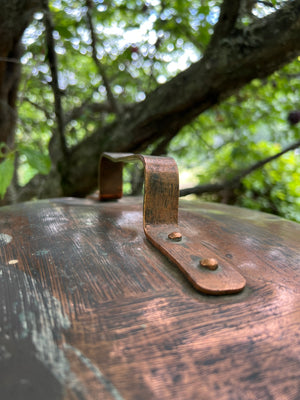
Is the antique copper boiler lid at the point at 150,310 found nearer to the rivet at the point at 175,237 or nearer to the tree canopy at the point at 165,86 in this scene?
the rivet at the point at 175,237

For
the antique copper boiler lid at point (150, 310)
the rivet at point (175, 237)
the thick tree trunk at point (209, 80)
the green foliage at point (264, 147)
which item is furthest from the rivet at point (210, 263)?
the green foliage at point (264, 147)

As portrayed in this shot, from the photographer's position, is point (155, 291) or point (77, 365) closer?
point (77, 365)

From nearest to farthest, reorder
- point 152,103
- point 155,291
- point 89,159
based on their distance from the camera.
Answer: point 155,291, point 152,103, point 89,159

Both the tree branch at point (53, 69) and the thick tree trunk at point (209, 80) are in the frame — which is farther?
the tree branch at point (53, 69)

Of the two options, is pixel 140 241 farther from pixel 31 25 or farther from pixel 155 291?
pixel 31 25

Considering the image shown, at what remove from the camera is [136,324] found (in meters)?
0.49

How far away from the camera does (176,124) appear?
199 centimetres

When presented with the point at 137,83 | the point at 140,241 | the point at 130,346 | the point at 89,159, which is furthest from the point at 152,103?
the point at 130,346

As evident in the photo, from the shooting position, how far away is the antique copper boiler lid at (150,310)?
0.41m

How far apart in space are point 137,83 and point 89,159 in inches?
36.4

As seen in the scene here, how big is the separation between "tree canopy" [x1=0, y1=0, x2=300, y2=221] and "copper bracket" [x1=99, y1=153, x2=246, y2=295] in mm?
552

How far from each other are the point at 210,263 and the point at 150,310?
16cm

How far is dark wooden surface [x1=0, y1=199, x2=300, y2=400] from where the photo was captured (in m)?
0.41

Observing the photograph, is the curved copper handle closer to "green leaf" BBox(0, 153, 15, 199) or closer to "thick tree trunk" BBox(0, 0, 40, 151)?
"green leaf" BBox(0, 153, 15, 199)
